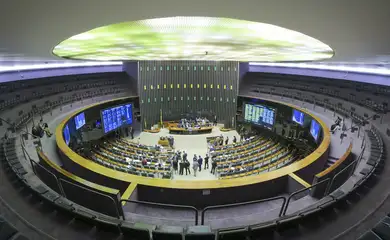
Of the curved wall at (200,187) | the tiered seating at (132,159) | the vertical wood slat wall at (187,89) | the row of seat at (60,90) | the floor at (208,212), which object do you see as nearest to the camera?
the floor at (208,212)

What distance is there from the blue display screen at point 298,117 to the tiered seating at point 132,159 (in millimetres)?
10122

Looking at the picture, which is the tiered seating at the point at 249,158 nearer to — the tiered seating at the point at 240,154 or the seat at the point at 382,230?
the tiered seating at the point at 240,154

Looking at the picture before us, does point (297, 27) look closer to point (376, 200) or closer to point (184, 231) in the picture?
point (184, 231)

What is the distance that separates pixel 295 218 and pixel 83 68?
23.4m

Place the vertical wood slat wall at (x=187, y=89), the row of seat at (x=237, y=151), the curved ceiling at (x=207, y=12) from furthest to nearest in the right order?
the vertical wood slat wall at (x=187, y=89) < the row of seat at (x=237, y=151) < the curved ceiling at (x=207, y=12)

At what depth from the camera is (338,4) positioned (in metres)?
1.80

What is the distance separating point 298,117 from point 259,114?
152 inches

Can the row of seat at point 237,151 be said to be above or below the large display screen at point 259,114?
below

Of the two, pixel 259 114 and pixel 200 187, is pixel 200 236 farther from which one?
pixel 259 114

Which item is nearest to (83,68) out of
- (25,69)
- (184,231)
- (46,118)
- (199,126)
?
(25,69)

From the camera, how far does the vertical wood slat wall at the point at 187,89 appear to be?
21859 mm

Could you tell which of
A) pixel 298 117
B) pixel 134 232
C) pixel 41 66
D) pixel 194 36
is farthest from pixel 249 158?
pixel 41 66

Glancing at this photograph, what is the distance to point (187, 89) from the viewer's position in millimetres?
23094

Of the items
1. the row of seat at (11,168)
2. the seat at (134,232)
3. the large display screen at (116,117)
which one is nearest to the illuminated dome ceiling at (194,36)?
the seat at (134,232)
